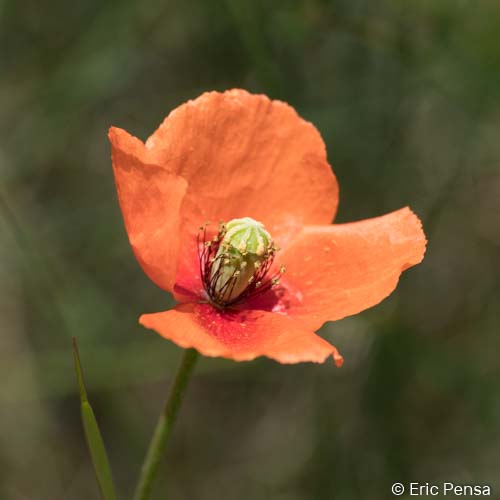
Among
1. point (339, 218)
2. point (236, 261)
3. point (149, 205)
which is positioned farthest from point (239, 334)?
point (339, 218)

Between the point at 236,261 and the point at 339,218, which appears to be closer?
the point at 236,261

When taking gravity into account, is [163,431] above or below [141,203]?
below

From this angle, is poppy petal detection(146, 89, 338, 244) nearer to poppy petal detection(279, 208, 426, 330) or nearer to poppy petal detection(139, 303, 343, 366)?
poppy petal detection(279, 208, 426, 330)

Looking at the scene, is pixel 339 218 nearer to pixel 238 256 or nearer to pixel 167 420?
pixel 238 256

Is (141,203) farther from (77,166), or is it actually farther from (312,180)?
(77,166)

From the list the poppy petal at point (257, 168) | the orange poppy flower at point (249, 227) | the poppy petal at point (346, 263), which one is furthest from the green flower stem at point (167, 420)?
the poppy petal at point (257, 168)

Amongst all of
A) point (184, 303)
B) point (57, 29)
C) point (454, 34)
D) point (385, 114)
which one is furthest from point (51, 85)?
point (184, 303)
